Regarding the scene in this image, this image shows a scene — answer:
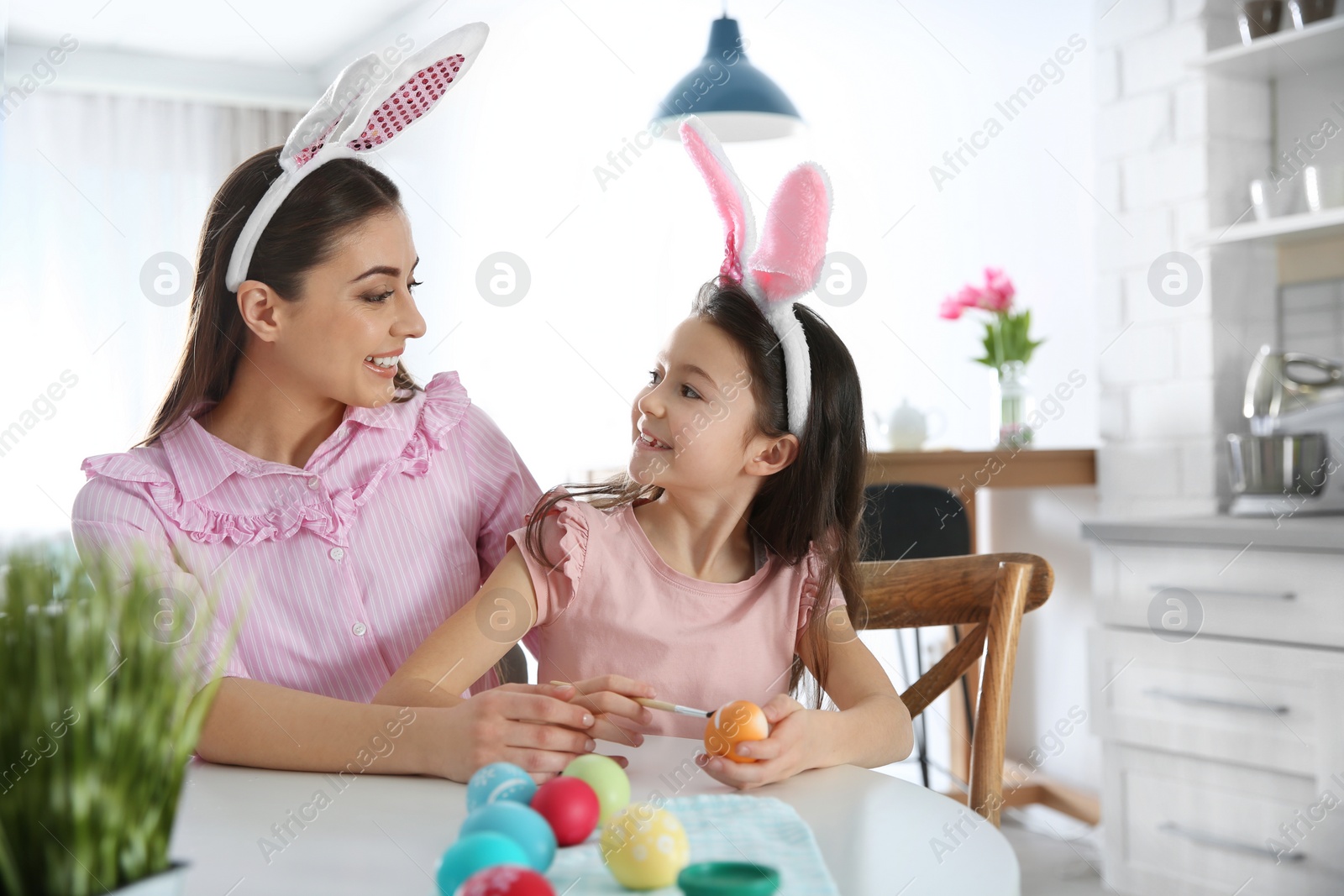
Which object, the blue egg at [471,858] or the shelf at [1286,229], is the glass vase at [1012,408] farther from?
the blue egg at [471,858]

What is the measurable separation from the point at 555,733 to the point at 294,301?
24.6 inches

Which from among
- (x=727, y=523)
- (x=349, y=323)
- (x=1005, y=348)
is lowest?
(x=727, y=523)

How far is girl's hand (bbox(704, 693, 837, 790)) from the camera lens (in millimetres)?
770

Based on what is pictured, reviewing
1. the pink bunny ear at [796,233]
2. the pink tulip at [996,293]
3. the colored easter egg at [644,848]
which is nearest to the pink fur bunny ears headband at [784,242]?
the pink bunny ear at [796,233]

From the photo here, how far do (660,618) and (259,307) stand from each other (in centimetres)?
56

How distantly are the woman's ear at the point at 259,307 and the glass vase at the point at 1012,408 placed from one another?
200 cm

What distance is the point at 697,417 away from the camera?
1.22m

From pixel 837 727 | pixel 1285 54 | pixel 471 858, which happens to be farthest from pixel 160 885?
pixel 1285 54

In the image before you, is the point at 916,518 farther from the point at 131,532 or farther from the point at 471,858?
the point at 471,858

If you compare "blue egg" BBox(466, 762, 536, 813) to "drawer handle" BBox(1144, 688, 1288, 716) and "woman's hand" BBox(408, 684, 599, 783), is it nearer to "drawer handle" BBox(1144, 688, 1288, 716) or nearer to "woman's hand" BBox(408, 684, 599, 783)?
"woman's hand" BBox(408, 684, 599, 783)

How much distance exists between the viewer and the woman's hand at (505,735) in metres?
0.80

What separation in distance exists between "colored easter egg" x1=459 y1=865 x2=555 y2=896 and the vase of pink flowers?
2.46 metres

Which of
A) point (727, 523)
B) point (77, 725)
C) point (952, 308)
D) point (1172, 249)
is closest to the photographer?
point (77, 725)

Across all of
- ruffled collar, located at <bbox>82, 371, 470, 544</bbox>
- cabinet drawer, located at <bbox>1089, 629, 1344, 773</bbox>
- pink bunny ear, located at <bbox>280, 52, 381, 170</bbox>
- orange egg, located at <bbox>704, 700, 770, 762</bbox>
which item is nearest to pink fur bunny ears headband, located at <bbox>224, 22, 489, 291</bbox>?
pink bunny ear, located at <bbox>280, 52, 381, 170</bbox>
